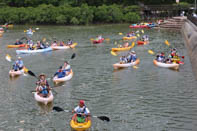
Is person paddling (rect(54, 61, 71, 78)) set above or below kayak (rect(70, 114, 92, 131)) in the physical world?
above

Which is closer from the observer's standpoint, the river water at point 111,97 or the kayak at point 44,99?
the river water at point 111,97

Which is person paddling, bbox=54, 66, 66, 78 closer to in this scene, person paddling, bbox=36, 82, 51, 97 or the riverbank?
person paddling, bbox=36, 82, 51, 97

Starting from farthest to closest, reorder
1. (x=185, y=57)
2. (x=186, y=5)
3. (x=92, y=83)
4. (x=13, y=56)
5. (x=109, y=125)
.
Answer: (x=186, y=5) < (x=13, y=56) < (x=185, y=57) < (x=92, y=83) < (x=109, y=125)

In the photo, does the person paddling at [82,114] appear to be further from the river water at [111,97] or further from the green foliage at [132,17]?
the green foliage at [132,17]

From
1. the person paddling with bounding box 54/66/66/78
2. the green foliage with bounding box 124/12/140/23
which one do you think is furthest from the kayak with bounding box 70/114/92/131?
the green foliage with bounding box 124/12/140/23

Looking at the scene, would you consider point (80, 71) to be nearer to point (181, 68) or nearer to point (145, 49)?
point (181, 68)

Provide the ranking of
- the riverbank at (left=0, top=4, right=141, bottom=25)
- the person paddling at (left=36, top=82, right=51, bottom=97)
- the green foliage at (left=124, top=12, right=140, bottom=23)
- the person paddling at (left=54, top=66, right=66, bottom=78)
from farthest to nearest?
1. the green foliage at (left=124, top=12, right=140, bottom=23)
2. the riverbank at (left=0, top=4, right=141, bottom=25)
3. the person paddling at (left=54, top=66, right=66, bottom=78)
4. the person paddling at (left=36, top=82, right=51, bottom=97)

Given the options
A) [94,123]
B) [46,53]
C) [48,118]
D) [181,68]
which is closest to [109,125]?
[94,123]

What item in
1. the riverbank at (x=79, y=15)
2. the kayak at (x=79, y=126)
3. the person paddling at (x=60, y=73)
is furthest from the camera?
the riverbank at (x=79, y=15)

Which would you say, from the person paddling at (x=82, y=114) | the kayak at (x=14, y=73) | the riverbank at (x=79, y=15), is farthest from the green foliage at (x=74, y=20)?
the person paddling at (x=82, y=114)

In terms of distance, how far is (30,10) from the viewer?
82.2m

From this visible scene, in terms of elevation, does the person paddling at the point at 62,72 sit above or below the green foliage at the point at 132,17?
below

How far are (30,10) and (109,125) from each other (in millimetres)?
70707

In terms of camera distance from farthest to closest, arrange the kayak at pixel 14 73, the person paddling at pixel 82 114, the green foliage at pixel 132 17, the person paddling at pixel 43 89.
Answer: the green foliage at pixel 132 17, the kayak at pixel 14 73, the person paddling at pixel 43 89, the person paddling at pixel 82 114
